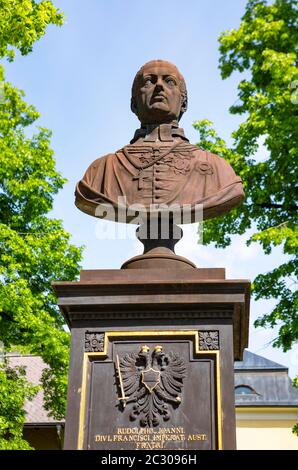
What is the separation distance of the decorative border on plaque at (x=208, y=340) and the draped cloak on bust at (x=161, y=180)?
4.10 ft

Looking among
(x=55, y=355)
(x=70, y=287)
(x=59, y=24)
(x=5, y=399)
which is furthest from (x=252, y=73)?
(x=70, y=287)

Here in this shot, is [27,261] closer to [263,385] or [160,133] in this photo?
[160,133]

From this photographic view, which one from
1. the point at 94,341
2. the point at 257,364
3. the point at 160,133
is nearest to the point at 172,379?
the point at 94,341

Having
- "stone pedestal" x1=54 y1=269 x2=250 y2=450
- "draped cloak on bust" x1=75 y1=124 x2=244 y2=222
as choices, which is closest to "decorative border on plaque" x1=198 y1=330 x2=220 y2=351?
"stone pedestal" x1=54 y1=269 x2=250 y2=450

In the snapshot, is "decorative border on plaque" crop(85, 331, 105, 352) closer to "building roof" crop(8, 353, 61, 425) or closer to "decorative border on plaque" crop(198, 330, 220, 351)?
"decorative border on plaque" crop(198, 330, 220, 351)

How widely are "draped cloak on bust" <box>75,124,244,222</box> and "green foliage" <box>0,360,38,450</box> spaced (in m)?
8.40

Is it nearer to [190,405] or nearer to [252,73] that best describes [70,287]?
[190,405]

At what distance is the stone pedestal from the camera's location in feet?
16.9

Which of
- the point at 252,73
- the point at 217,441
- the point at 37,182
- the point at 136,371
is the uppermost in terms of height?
the point at 252,73

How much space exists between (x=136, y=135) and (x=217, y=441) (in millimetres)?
3382

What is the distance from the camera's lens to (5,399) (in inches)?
557

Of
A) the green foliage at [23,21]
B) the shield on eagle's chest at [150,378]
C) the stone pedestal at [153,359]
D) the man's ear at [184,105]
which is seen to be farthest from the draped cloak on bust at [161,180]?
the green foliage at [23,21]

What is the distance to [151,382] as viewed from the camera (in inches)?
210

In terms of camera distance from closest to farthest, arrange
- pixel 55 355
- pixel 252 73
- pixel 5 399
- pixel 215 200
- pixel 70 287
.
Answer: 1. pixel 70 287
2. pixel 215 200
3. pixel 5 399
4. pixel 55 355
5. pixel 252 73
